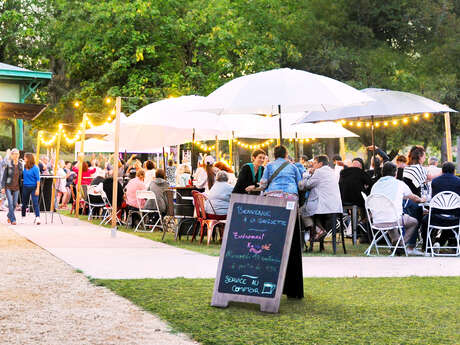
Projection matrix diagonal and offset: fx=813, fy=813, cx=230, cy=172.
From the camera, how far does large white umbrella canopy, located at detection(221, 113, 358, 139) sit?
1967cm

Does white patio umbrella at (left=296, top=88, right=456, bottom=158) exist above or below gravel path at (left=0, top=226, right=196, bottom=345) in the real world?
above

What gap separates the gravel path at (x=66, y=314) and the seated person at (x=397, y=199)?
5.47 meters

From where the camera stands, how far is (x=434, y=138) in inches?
1699

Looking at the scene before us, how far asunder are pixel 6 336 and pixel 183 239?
10.6 m

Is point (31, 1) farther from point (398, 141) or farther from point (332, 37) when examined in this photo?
point (398, 141)

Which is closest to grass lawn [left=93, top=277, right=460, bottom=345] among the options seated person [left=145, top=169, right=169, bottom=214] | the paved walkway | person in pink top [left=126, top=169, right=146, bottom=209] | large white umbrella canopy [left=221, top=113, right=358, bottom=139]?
the paved walkway

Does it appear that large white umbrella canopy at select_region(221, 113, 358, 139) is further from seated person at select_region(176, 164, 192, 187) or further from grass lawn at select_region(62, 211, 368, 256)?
grass lawn at select_region(62, 211, 368, 256)

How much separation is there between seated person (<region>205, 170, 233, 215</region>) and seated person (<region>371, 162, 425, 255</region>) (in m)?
2.62

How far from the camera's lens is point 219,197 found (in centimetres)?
1457

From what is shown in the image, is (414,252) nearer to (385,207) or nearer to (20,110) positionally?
(385,207)

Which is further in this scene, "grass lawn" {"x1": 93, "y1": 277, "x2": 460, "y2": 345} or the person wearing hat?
the person wearing hat

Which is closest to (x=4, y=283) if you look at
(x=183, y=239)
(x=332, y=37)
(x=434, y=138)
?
(x=183, y=239)

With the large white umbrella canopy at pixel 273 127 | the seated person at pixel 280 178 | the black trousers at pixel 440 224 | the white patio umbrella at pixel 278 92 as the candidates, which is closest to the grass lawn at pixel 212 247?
the black trousers at pixel 440 224

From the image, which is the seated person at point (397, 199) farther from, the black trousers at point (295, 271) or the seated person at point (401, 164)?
the black trousers at point (295, 271)
